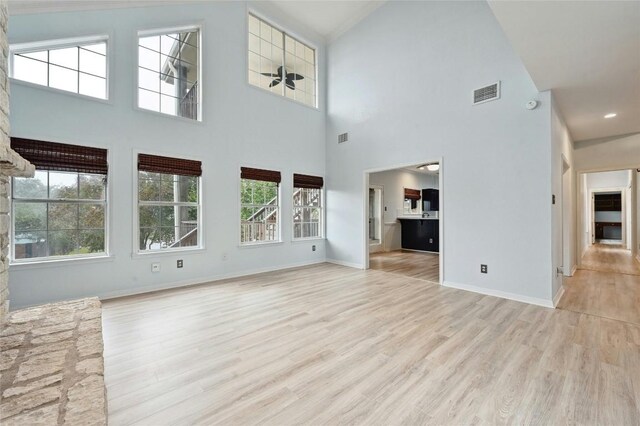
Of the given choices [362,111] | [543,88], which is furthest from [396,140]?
[543,88]

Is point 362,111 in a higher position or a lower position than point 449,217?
higher

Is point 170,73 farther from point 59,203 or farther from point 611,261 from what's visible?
point 611,261

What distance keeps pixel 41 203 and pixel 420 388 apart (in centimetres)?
458

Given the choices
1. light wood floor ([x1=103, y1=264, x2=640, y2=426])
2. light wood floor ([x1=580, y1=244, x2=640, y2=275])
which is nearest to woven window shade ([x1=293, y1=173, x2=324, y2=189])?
light wood floor ([x1=103, y1=264, x2=640, y2=426])

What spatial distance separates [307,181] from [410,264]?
294 centimetres

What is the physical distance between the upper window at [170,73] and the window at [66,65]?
0.48 m

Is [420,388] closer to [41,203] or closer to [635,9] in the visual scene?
[635,9]

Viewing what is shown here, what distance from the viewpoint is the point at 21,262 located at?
10.6ft

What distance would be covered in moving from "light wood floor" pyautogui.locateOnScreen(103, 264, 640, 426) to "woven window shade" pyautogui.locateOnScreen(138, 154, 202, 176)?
1.89m

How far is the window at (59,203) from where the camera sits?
3283 millimetres

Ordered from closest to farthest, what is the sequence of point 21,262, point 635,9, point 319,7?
point 635,9 → point 21,262 → point 319,7

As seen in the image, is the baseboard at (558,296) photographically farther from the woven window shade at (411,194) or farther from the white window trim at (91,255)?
the white window trim at (91,255)

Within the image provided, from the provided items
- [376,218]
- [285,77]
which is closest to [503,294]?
[376,218]

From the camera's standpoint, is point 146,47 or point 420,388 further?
point 146,47
